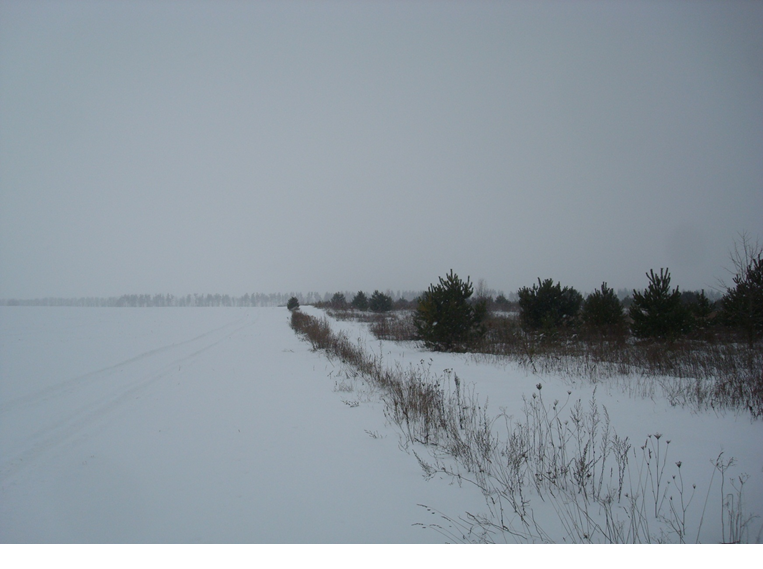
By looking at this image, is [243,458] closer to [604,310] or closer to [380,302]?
[604,310]

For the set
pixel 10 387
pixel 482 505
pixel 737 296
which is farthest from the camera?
pixel 737 296

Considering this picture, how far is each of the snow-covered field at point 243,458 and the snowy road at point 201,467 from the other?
0.02 metres

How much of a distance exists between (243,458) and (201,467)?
0.43m

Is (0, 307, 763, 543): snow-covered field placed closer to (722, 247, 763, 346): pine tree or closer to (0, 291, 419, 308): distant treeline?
(722, 247, 763, 346): pine tree

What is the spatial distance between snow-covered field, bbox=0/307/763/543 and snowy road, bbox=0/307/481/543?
15 millimetres

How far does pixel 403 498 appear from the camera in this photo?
2873mm

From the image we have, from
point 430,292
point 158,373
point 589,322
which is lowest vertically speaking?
point 158,373

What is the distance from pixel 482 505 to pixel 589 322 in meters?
16.2

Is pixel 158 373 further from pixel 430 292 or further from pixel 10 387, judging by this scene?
pixel 430 292

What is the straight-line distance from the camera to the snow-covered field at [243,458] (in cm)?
256

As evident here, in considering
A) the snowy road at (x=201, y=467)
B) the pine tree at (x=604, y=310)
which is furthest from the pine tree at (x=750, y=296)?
the snowy road at (x=201, y=467)

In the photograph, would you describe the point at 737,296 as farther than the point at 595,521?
Yes

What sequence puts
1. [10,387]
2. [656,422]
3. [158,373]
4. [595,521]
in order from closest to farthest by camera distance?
[595,521], [656,422], [10,387], [158,373]

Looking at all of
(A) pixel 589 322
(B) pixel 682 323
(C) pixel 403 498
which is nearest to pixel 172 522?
(C) pixel 403 498
